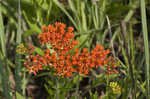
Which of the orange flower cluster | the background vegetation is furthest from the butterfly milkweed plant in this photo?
the background vegetation

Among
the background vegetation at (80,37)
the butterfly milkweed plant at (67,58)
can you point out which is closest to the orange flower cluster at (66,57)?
the butterfly milkweed plant at (67,58)

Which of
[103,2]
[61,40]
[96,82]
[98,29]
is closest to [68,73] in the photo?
[61,40]

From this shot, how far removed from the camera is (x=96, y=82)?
4.82 ft

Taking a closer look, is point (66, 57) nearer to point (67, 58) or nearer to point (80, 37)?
point (67, 58)

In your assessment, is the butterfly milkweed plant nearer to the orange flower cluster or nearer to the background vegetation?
the orange flower cluster

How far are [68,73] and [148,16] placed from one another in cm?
153

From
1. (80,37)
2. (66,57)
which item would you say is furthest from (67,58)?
(80,37)

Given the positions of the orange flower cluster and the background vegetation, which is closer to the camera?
the orange flower cluster

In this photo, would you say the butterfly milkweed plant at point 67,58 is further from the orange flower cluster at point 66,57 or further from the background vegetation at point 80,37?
the background vegetation at point 80,37

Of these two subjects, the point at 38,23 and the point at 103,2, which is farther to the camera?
the point at 38,23

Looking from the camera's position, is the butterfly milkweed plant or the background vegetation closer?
the butterfly milkweed plant

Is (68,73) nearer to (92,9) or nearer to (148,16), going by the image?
(92,9)

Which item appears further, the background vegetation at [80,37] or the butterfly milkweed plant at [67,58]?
the background vegetation at [80,37]

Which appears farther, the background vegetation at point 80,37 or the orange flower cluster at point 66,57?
the background vegetation at point 80,37
